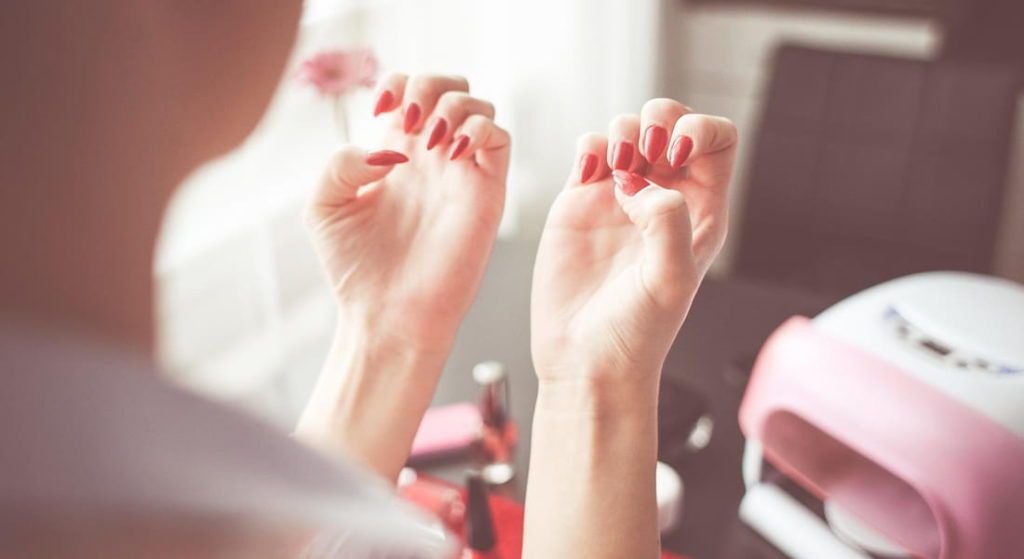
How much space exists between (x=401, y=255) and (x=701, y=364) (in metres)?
0.56

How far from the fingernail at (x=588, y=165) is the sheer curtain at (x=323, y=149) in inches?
21.7

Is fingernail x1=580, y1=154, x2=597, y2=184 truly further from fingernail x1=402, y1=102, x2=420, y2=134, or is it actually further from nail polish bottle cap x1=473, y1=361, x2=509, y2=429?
nail polish bottle cap x1=473, y1=361, x2=509, y2=429

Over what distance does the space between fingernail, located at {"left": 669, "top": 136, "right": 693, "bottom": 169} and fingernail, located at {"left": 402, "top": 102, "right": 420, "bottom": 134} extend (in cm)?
25

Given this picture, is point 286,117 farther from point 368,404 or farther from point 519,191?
point 368,404

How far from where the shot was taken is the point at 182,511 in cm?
31

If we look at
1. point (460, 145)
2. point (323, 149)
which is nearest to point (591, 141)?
point (460, 145)

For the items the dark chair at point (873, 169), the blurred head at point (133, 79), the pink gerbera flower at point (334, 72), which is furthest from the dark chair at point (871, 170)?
the blurred head at point (133, 79)

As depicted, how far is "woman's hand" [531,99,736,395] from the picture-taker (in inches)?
22.9

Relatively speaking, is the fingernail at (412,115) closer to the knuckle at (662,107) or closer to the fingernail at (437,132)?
the fingernail at (437,132)

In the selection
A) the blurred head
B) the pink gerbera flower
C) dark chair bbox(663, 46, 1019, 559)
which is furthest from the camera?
dark chair bbox(663, 46, 1019, 559)

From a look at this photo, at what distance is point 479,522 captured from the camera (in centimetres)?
82

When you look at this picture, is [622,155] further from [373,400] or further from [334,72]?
A: [334,72]

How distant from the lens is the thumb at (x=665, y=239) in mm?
562

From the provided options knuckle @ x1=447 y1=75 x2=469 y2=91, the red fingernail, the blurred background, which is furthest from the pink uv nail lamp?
knuckle @ x1=447 y1=75 x2=469 y2=91
